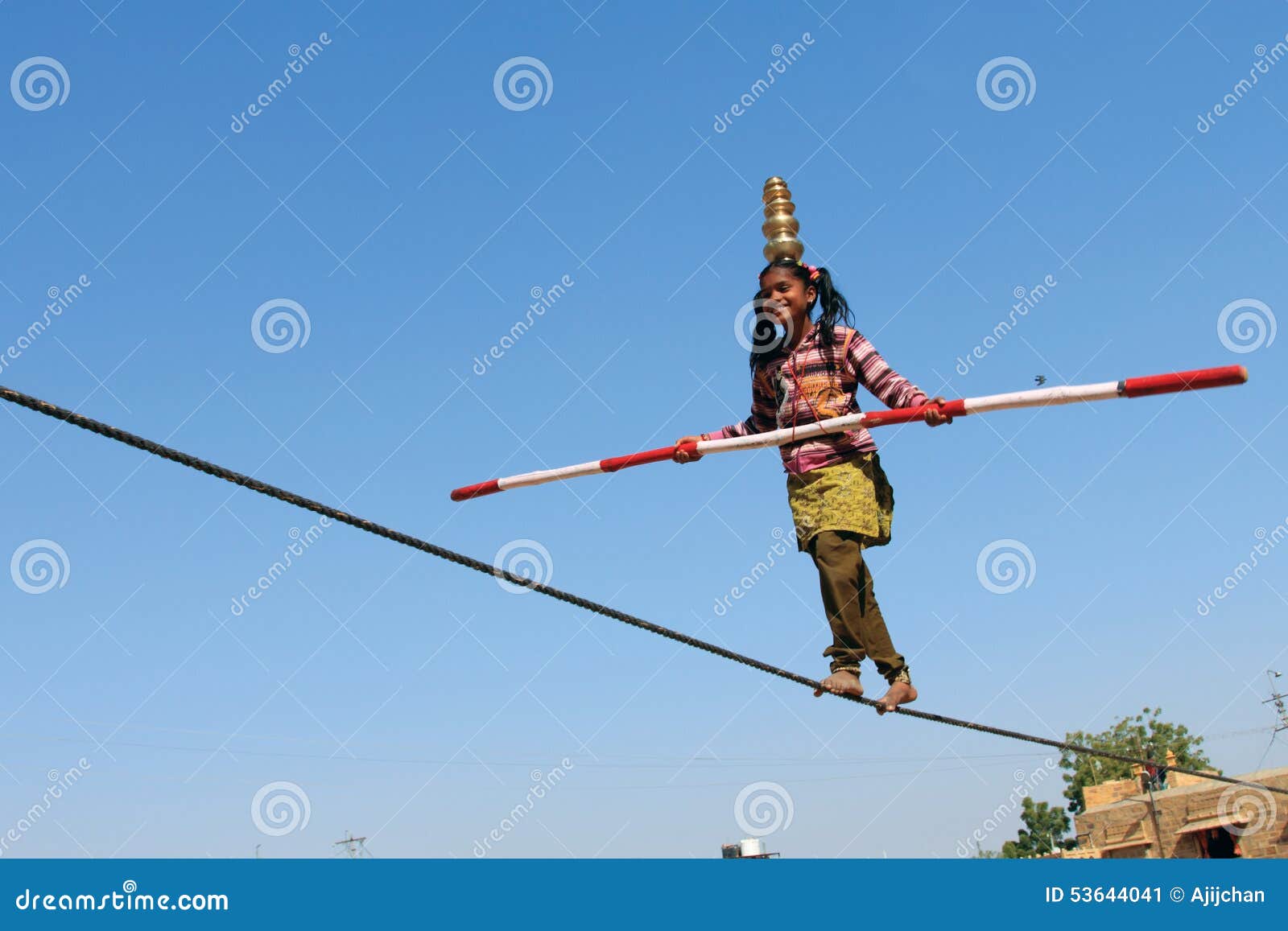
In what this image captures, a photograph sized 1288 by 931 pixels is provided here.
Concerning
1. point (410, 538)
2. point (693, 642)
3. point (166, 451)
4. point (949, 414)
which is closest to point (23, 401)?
point (166, 451)

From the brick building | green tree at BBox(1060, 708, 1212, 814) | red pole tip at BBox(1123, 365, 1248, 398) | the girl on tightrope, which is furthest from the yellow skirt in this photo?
green tree at BBox(1060, 708, 1212, 814)

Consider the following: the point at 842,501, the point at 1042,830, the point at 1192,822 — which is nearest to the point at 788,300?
the point at 842,501

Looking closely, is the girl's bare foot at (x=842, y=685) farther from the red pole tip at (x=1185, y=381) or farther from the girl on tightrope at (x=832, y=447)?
the red pole tip at (x=1185, y=381)

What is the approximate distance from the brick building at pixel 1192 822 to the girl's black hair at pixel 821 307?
1858 centimetres

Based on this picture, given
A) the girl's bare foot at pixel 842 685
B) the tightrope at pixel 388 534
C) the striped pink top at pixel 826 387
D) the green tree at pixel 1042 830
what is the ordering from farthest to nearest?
the green tree at pixel 1042 830 < the striped pink top at pixel 826 387 < the girl's bare foot at pixel 842 685 < the tightrope at pixel 388 534

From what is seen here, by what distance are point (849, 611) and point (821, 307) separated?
1.49m

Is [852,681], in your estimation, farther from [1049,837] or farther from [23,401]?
[1049,837]

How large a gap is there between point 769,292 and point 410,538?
2586mm

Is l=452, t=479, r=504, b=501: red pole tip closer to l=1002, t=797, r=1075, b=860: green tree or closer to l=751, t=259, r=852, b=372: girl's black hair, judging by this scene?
l=751, t=259, r=852, b=372: girl's black hair

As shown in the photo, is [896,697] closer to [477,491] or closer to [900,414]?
[900,414]

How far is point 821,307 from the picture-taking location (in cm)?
595

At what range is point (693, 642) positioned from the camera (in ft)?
16.5

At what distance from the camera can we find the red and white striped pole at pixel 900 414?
4492 mm

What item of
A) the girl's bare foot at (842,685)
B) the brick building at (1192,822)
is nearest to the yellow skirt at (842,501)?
the girl's bare foot at (842,685)
